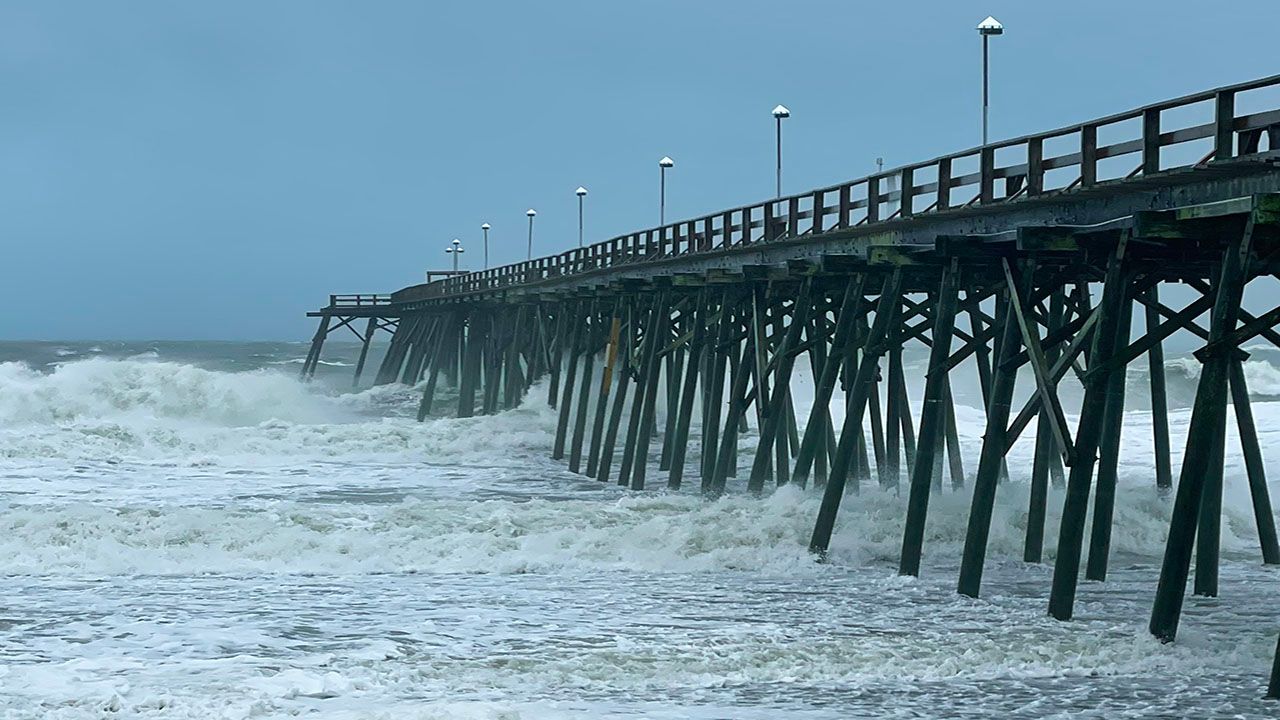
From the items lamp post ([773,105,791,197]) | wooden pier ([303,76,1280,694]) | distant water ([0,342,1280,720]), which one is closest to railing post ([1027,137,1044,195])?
wooden pier ([303,76,1280,694])

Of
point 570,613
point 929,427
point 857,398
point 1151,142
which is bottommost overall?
point 570,613

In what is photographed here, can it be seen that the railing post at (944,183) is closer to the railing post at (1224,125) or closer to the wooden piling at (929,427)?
the wooden piling at (929,427)

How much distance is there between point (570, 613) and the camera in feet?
46.4

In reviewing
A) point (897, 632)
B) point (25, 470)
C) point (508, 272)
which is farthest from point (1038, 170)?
point (508, 272)

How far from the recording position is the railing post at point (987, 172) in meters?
17.5

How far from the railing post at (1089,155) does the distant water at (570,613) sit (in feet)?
12.9

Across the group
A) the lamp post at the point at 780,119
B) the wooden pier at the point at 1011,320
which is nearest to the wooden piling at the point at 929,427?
the wooden pier at the point at 1011,320

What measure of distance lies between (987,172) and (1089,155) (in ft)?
8.11

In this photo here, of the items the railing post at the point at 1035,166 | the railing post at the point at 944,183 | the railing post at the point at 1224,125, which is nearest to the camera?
the railing post at the point at 1224,125

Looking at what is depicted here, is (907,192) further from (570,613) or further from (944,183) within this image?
(570,613)

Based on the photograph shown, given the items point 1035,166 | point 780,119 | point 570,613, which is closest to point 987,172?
point 1035,166

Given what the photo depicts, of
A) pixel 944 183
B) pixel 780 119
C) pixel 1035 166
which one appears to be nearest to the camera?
pixel 1035 166

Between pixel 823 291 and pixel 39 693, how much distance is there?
40.2ft

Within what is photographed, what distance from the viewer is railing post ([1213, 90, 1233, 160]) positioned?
13.1 m
